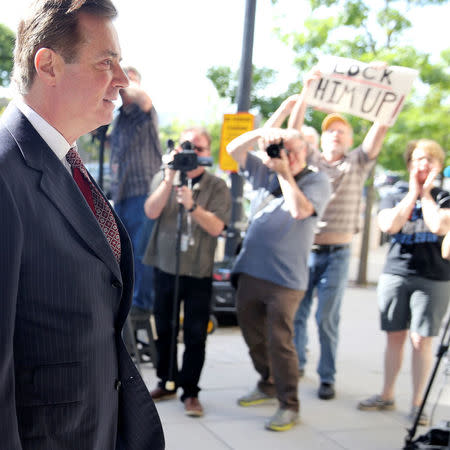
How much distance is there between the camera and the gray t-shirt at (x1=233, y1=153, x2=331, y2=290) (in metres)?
4.61

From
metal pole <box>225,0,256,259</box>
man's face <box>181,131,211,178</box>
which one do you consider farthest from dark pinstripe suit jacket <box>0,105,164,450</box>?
metal pole <box>225,0,256,259</box>

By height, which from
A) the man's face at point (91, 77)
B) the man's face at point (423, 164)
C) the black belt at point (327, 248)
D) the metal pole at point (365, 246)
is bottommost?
the metal pole at point (365, 246)

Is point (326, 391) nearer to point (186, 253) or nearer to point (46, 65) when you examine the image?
point (186, 253)

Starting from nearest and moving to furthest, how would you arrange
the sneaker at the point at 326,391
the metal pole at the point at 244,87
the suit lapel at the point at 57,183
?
the suit lapel at the point at 57,183 → the sneaker at the point at 326,391 → the metal pole at the point at 244,87

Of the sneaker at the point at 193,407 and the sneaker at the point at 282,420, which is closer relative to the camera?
the sneaker at the point at 282,420

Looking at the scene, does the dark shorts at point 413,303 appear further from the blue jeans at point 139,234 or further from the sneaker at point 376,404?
the blue jeans at point 139,234

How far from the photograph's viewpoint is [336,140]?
18.5 ft

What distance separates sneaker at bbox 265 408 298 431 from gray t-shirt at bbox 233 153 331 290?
831mm

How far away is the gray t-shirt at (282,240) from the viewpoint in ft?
15.1

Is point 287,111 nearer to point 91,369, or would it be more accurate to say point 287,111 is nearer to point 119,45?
point 119,45

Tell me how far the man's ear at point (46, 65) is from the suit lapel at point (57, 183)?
106 mm

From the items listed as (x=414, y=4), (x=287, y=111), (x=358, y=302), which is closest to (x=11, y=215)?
(x=287, y=111)

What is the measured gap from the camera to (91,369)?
168 centimetres

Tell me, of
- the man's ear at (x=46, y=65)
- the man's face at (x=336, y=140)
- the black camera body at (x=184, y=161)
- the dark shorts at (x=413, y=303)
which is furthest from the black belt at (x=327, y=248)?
the man's ear at (x=46, y=65)
